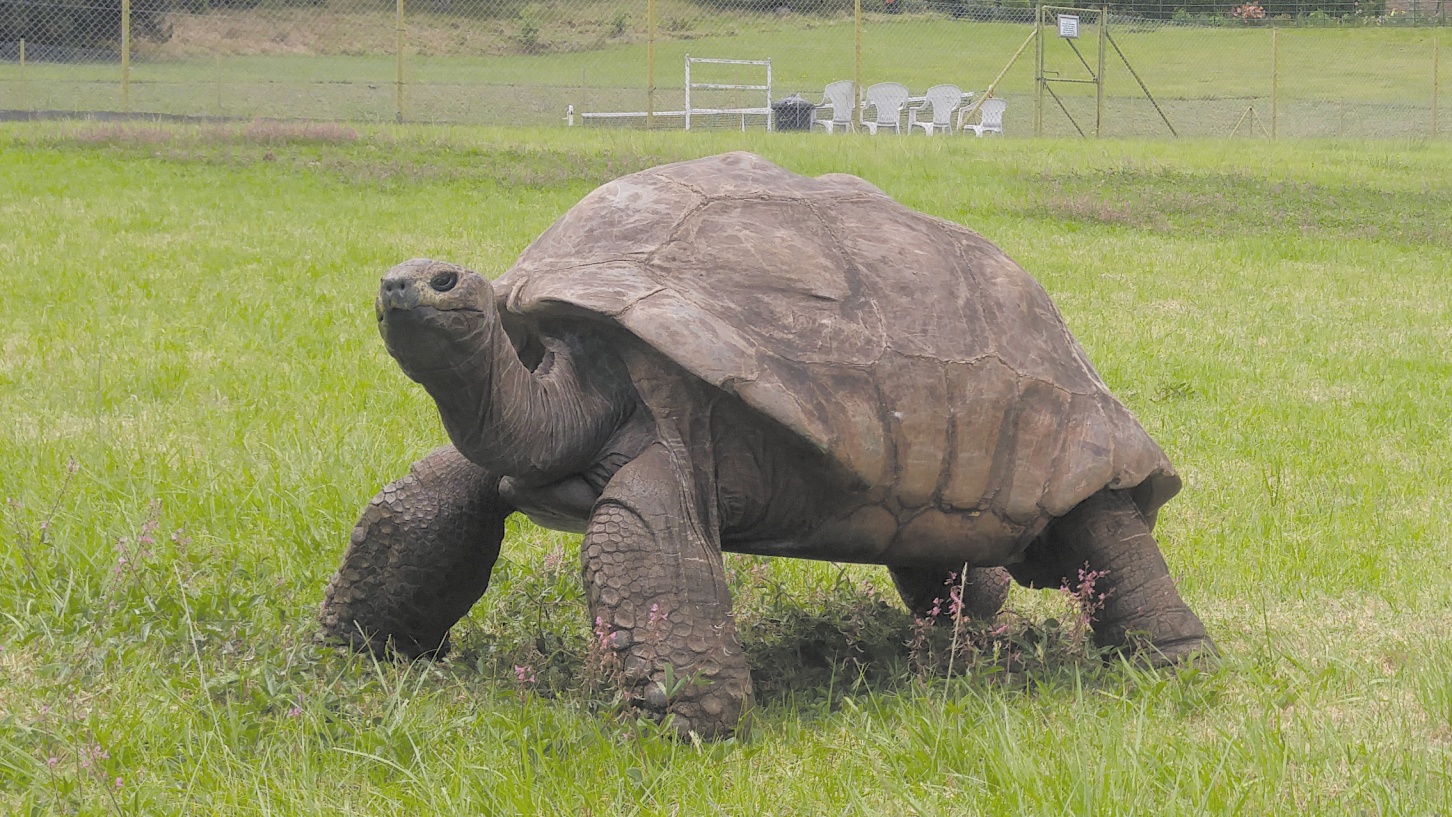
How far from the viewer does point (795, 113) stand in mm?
26938

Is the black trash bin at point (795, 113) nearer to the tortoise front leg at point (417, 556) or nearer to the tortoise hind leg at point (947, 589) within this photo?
the tortoise hind leg at point (947, 589)

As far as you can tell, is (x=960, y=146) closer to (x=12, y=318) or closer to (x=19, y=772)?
(x=12, y=318)

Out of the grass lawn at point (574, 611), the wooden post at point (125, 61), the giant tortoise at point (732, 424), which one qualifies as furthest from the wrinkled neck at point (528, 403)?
the wooden post at point (125, 61)

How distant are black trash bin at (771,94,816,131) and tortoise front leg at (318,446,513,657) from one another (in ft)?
78.2

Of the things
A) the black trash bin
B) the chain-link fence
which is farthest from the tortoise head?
the black trash bin

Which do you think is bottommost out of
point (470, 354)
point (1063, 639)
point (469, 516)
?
point (1063, 639)

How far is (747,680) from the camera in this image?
2.90 m

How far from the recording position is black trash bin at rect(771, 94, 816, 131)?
1052 inches

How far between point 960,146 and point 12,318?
41.7 feet

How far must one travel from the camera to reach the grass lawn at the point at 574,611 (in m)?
2.48

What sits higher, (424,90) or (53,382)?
(424,90)

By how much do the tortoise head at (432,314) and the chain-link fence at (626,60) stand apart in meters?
18.0

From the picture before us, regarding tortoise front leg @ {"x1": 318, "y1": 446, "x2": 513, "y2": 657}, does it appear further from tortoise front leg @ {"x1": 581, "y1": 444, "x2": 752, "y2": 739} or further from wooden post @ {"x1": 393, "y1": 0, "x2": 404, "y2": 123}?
wooden post @ {"x1": 393, "y1": 0, "x2": 404, "y2": 123}

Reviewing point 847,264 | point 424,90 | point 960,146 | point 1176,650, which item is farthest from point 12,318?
point 424,90
